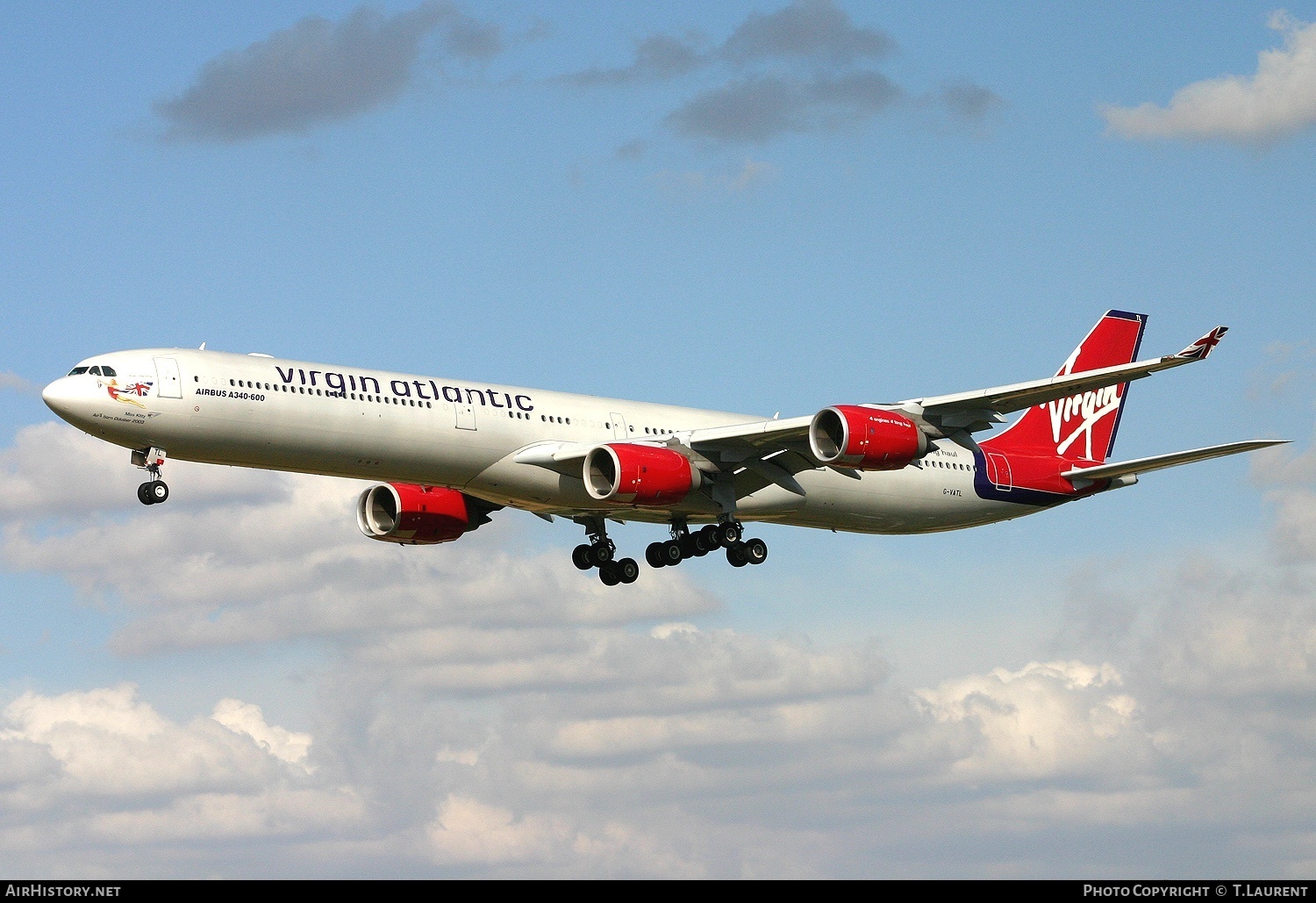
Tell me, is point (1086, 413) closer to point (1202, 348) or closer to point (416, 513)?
point (1202, 348)

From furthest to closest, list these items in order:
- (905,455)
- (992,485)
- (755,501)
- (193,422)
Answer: (992,485)
(755,501)
(905,455)
(193,422)

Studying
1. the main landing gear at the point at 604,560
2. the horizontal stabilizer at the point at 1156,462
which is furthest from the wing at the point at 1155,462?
the main landing gear at the point at 604,560

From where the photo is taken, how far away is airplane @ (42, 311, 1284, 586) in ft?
142

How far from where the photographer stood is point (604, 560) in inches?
2133

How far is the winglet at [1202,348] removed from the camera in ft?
141

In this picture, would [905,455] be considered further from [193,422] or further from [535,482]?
[193,422]

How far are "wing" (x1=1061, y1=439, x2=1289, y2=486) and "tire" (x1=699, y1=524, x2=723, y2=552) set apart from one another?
13.3 metres

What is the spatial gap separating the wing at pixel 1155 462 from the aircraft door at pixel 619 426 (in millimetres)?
16257

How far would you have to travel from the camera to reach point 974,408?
4706cm
